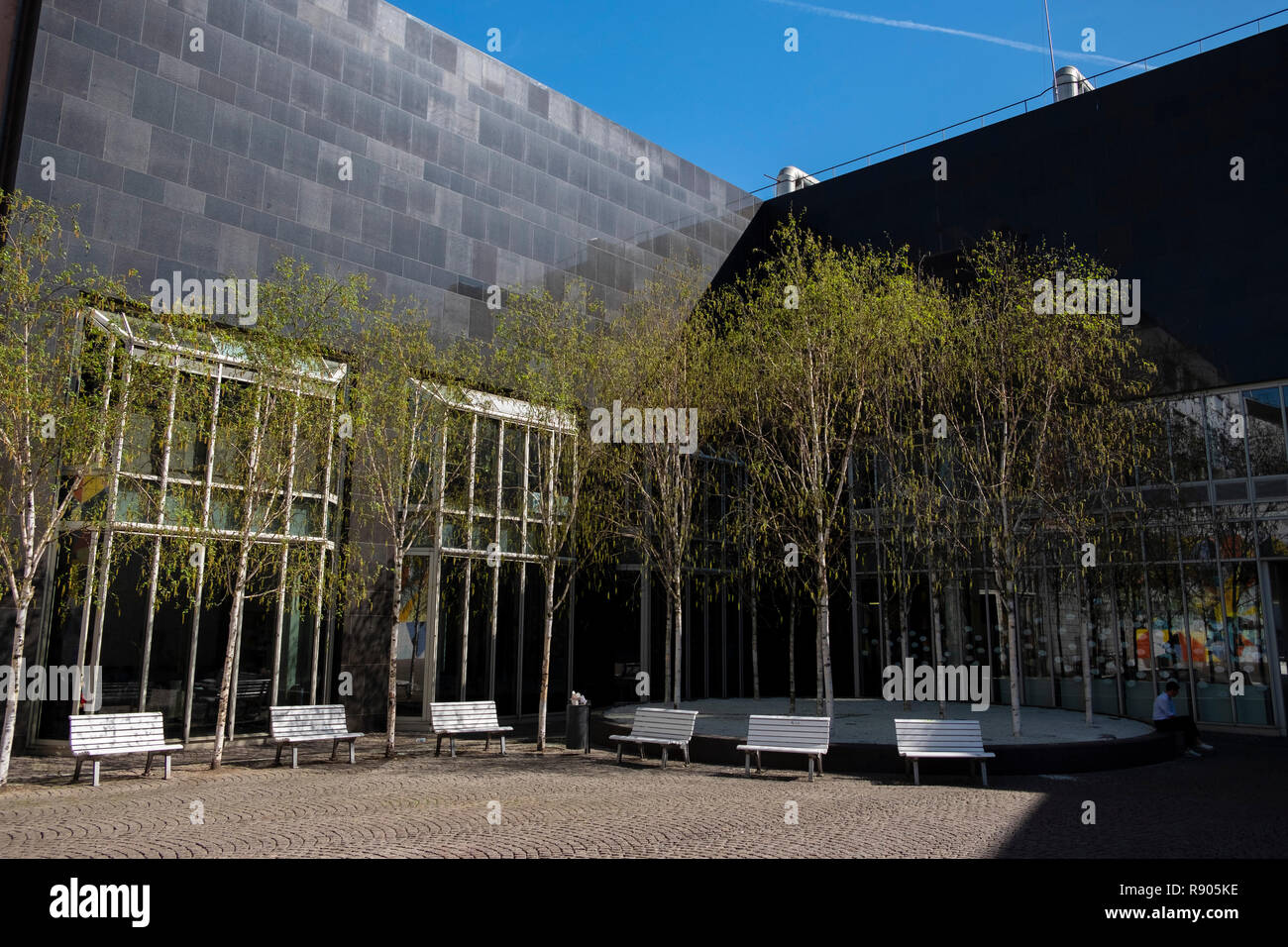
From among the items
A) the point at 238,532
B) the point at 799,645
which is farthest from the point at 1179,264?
the point at 238,532

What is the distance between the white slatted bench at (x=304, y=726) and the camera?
564 inches

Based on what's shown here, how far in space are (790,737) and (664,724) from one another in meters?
2.32

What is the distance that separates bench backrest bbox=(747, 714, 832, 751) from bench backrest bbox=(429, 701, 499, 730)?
5.14 m

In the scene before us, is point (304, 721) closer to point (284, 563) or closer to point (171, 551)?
point (284, 563)

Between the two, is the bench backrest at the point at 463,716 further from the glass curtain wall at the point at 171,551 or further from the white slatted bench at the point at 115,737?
A: the white slatted bench at the point at 115,737

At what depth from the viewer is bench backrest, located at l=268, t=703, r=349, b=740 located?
14359 millimetres

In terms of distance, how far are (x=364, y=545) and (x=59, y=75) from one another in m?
9.79

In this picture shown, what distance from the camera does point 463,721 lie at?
54.8 ft

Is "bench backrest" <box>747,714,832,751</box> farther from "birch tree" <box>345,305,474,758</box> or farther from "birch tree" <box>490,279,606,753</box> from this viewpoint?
"birch tree" <box>345,305,474,758</box>

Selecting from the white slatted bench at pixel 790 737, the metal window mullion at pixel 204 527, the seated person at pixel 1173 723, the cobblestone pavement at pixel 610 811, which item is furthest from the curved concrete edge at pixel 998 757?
the metal window mullion at pixel 204 527

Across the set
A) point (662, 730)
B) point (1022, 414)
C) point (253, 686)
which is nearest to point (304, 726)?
point (253, 686)

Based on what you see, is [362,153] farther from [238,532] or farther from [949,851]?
[949,851]

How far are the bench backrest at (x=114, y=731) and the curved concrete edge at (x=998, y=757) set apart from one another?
783 cm
